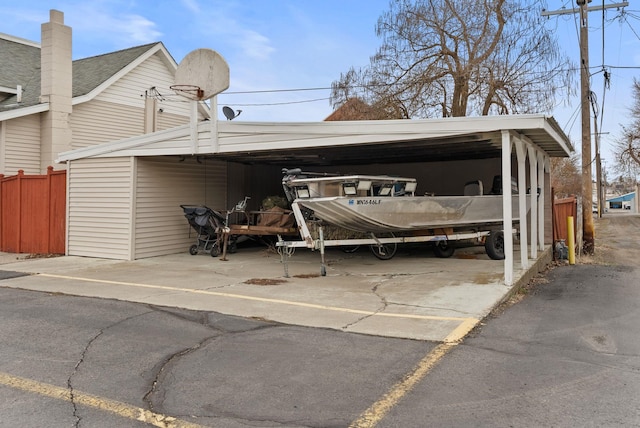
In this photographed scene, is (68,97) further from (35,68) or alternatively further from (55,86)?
(35,68)

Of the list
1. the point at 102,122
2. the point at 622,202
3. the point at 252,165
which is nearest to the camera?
the point at 252,165

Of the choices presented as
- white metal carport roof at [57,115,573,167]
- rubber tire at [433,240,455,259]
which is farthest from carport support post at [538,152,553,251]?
rubber tire at [433,240,455,259]

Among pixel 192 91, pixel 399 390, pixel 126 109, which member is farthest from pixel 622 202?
pixel 399 390

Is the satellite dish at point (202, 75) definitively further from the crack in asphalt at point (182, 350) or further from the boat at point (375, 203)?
the crack in asphalt at point (182, 350)

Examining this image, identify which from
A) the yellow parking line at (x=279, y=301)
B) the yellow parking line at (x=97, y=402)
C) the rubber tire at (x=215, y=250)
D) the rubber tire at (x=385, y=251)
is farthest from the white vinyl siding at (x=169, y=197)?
the yellow parking line at (x=97, y=402)

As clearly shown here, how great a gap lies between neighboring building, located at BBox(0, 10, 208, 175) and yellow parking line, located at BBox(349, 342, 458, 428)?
1496cm

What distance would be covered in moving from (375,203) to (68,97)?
11.7 meters

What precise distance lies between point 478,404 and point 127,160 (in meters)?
10.7

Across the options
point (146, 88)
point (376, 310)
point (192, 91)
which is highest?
point (146, 88)

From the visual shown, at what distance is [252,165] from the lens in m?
16.1

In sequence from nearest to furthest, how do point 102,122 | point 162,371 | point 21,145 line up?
point 162,371 → point 21,145 → point 102,122

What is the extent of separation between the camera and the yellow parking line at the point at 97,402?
3.50m

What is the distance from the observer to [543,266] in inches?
463

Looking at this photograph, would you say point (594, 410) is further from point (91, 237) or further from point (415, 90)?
point (415, 90)
